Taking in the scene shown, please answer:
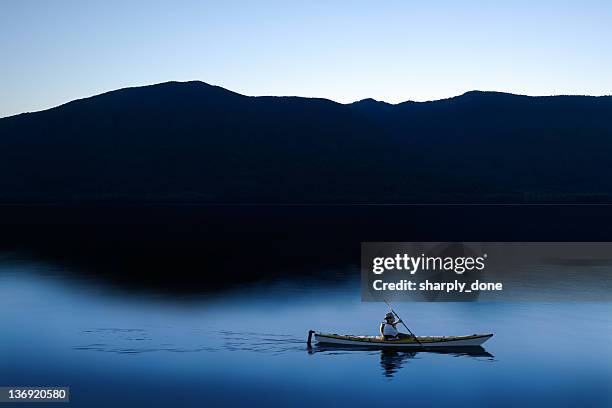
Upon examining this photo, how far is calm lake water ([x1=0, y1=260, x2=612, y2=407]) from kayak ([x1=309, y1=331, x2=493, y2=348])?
2.79 ft

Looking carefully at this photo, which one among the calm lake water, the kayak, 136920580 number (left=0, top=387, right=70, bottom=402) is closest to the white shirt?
the kayak

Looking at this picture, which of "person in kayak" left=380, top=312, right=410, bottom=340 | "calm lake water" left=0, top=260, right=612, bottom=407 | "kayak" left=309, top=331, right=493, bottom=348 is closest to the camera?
"calm lake water" left=0, top=260, right=612, bottom=407

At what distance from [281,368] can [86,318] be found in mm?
28174

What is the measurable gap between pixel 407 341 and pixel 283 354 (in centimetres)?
916

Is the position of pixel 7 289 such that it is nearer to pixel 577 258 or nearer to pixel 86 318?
pixel 86 318

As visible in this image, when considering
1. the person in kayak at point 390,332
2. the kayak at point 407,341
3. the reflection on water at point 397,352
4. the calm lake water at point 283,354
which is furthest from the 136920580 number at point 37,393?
the person in kayak at point 390,332

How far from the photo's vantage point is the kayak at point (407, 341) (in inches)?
2131

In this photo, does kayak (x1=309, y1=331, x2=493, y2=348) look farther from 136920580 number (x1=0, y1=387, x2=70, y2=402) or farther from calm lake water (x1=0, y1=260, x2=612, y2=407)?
136920580 number (x1=0, y1=387, x2=70, y2=402)

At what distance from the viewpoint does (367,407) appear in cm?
4256

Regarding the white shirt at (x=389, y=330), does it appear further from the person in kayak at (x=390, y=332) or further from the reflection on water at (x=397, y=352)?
the reflection on water at (x=397, y=352)

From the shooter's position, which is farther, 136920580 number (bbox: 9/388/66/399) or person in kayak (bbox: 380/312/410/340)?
person in kayak (bbox: 380/312/410/340)

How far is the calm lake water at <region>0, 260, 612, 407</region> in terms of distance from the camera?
45125 mm

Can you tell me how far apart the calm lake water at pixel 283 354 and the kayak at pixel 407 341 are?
849 mm

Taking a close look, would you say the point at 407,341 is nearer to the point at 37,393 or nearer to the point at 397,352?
the point at 397,352
